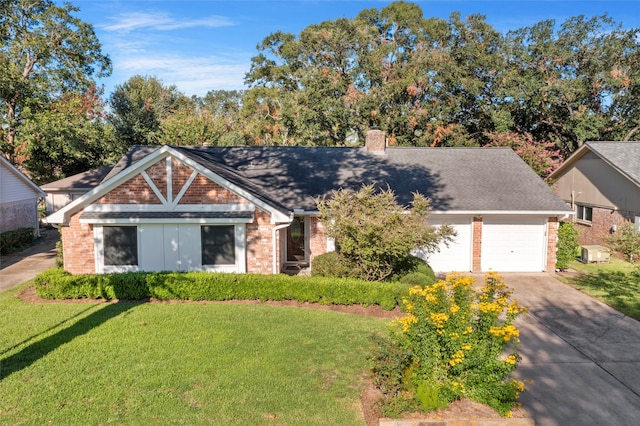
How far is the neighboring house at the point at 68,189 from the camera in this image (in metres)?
29.0

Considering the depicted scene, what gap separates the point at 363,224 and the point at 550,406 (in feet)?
20.7

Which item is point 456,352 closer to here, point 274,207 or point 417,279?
point 417,279

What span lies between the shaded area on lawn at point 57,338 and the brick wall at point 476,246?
1263 centimetres

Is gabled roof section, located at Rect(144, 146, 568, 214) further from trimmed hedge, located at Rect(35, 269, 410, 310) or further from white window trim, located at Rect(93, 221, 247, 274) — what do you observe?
trimmed hedge, located at Rect(35, 269, 410, 310)

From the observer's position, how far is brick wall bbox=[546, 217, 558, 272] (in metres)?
17.0

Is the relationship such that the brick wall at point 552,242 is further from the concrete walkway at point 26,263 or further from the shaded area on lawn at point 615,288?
the concrete walkway at point 26,263

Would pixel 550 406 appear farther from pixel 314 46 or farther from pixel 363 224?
pixel 314 46

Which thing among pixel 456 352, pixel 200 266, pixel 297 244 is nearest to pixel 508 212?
pixel 297 244

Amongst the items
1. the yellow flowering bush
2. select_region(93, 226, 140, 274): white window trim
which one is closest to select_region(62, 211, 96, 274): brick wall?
select_region(93, 226, 140, 274): white window trim

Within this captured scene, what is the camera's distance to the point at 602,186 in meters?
21.5

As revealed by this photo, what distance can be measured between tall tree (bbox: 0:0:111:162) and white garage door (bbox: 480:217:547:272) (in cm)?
2721

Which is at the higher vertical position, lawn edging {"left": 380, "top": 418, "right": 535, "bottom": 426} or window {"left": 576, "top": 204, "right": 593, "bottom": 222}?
window {"left": 576, "top": 204, "right": 593, "bottom": 222}

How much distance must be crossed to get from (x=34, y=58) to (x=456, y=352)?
35161 mm

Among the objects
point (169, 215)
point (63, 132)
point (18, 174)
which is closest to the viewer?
point (169, 215)
